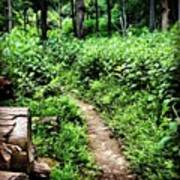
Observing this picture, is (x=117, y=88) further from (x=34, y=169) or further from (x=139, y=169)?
(x=34, y=169)

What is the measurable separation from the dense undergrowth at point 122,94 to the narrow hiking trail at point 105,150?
14 centimetres

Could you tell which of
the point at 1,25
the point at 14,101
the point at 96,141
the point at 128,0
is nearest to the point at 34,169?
the point at 96,141

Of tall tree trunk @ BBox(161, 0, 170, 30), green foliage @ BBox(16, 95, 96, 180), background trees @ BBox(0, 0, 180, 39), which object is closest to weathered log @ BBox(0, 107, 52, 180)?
green foliage @ BBox(16, 95, 96, 180)

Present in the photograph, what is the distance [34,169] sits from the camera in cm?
604

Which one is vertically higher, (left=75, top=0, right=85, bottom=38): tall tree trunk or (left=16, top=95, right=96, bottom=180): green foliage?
(left=75, top=0, right=85, bottom=38): tall tree trunk

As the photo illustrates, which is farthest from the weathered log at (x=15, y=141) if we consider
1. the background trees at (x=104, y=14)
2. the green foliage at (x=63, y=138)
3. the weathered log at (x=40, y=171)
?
the background trees at (x=104, y=14)

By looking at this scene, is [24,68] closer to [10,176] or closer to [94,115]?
[94,115]

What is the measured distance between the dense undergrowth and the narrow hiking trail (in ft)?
0.45

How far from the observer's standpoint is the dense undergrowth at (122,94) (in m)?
6.66

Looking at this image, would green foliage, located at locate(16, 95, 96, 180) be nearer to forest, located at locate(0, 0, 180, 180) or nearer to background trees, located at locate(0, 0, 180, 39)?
forest, located at locate(0, 0, 180, 180)

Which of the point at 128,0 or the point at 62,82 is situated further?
the point at 128,0

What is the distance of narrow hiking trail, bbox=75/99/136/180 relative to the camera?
22.6 feet

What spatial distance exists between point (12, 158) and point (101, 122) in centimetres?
402

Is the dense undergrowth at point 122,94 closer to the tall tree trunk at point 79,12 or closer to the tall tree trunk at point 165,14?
the tall tree trunk at point 79,12
